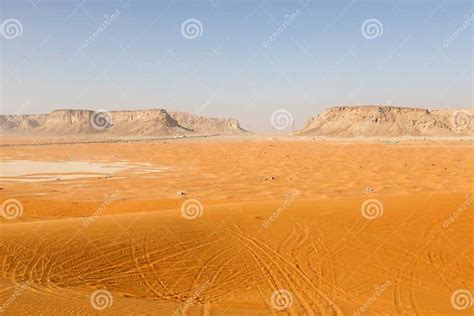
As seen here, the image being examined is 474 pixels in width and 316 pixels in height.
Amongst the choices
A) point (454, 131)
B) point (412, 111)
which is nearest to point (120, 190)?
point (454, 131)

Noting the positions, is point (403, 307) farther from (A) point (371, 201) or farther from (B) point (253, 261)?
(A) point (371, 201)


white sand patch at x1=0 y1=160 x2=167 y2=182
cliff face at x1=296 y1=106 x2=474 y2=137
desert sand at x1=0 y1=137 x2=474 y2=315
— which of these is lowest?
desert sand at x1=0 y1=137 x2=474 y2=315

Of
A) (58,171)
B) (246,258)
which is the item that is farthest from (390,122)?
(246,258)

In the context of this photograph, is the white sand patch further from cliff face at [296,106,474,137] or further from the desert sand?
cliff face at [296,106,474,137]

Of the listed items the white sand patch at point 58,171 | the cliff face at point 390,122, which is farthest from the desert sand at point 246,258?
the cliff face at point 390,122

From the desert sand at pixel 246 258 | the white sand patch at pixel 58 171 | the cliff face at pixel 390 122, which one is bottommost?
the desert sand at pixel 246 258

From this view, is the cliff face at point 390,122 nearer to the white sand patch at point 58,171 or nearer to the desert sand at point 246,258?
the white sand patch at point 58,171

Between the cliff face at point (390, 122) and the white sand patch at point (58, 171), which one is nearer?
the white sand patch at point (58, 171)

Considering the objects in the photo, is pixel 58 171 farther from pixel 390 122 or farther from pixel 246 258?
pixel 390 122

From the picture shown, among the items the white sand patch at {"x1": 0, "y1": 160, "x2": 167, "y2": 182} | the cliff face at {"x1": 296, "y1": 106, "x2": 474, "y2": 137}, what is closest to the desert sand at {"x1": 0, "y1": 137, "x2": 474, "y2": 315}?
the white sand patch at {"x1": 0, "y1": 160, "x2": 167, "y2": 182}
